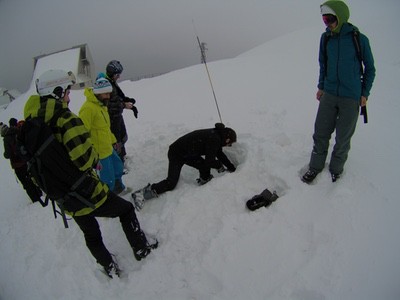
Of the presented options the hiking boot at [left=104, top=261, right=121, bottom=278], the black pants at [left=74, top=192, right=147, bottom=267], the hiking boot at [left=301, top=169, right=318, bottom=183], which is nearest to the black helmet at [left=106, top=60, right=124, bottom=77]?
the black pants at [left=74, top=192, right=147, bottom=267]

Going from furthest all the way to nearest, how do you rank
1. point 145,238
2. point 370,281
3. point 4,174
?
point 4,174 → point 145,238 → point 370,281

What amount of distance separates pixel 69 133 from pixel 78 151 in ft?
0.67

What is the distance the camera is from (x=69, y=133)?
8.84ft

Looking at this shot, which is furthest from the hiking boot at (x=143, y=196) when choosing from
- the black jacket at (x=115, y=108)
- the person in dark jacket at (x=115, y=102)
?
the black jacket at (x=115, y=108)

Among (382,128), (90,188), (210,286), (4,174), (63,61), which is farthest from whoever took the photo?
(63,61)

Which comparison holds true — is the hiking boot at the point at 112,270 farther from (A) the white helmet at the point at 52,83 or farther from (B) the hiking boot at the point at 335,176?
(B) the hiking boot at the point at 335,176

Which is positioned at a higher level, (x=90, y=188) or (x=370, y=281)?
(x=90, y=188)

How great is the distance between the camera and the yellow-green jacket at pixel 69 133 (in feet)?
8.65

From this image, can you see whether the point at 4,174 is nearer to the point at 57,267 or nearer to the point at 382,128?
the point at 57,267

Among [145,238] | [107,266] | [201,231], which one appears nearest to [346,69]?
[201,231]

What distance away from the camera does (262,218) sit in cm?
363

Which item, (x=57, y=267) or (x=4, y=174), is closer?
(x=57, y=267)

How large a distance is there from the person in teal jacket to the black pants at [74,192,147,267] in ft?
8.50

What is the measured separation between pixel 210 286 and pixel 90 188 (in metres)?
1.81
